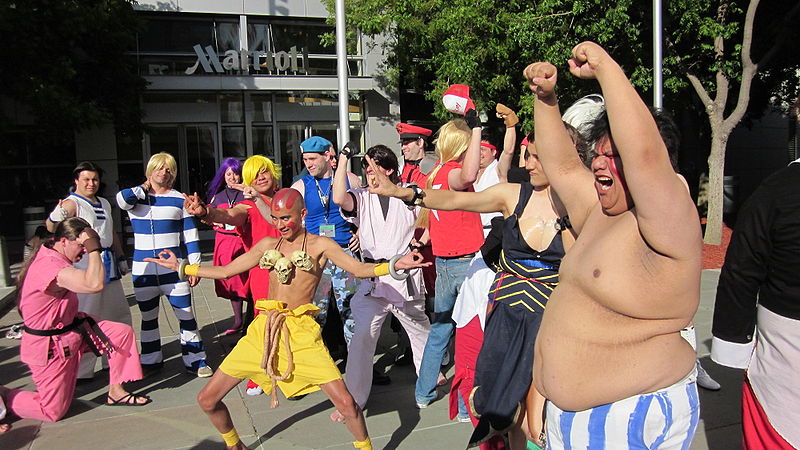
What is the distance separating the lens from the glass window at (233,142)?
17922 mm

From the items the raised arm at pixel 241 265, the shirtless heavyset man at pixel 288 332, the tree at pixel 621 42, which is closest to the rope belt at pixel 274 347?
the shirtless heavyset man at pixel 288 332

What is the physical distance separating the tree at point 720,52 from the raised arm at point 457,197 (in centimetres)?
932

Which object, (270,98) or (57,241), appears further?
(270,98)

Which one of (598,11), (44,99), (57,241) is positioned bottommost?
(57,241)

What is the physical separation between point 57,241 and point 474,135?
10.3ft

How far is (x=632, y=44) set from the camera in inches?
441

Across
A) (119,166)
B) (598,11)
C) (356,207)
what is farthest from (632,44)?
(119,166)

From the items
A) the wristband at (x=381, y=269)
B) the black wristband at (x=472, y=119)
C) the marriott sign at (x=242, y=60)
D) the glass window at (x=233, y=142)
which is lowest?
the wristband at (x=381, y=269)

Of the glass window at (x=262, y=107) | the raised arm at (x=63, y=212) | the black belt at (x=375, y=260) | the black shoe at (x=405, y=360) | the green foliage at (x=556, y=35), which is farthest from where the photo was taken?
the glass window at (x=262, y=107)

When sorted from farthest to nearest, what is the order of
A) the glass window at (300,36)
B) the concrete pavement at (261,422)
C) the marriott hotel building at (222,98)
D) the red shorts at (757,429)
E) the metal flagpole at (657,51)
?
the glass window at (300,36) → the marriott hotel building at (222,98) → the metal flagpole at (657,51) → the concrete pavement at (261,422) → the red shorts at (757,429)

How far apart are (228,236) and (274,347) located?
3391mm

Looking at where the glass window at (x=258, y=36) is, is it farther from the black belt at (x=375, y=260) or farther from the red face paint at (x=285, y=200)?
the red face paint at (x=285, y=200)

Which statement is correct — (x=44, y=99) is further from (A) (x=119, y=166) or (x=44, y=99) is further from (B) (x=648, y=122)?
(B) (x=648, y=122)

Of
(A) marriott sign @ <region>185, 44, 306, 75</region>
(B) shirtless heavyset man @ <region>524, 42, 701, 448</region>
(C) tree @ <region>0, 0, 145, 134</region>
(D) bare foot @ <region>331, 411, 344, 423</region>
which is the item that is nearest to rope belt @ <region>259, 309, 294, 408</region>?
(D) bare foot @ <region>331, 411, 344, 423</region>
